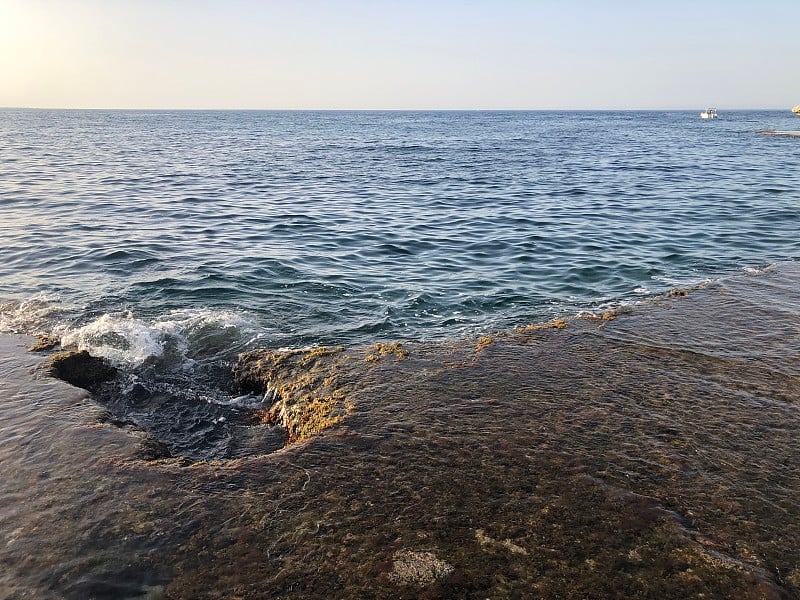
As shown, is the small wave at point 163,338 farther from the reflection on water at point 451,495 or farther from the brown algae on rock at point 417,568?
the brown algae on rock at point 417,568

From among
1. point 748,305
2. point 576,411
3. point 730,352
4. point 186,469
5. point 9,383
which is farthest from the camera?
point 748,305

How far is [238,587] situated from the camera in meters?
3.45

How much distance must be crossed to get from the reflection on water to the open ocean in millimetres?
41

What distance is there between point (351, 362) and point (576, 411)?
283 centimetres

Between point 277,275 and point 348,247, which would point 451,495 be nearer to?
point 277,275

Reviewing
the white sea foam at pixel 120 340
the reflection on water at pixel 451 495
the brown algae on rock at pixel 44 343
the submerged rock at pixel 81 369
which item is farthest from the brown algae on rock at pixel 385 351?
the brown algae on rock at pixel 44 343

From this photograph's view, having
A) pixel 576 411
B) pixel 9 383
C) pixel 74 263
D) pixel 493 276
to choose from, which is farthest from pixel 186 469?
pixel 74 263

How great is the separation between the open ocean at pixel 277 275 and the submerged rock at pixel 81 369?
0.71ft

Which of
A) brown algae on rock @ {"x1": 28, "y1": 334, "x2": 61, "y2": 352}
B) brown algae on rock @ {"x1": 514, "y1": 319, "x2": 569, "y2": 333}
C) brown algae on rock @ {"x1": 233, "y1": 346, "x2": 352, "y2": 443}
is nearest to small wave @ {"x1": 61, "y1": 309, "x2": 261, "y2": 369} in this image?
brown algae on rock @ {"x1": 28, "y1": 334, "x2": 61, "y2": 352}

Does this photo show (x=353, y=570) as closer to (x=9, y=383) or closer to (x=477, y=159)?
(x=9, y=383)

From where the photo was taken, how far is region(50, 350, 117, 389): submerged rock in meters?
6.73

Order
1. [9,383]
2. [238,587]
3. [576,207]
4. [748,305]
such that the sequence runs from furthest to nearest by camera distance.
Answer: [576,207]
[748,305]
[9,383]
[238,587]

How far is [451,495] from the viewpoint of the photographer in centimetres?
425

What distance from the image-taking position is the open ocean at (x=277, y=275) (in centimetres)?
419
